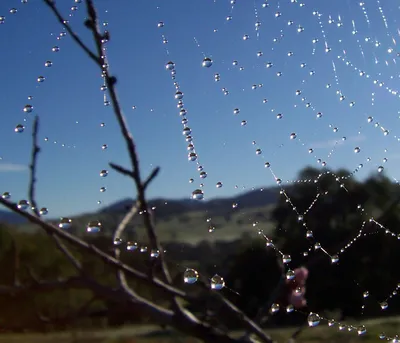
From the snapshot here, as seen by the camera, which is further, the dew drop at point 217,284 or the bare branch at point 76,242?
the dew drop at point 217,284

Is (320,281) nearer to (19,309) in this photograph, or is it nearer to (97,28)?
(19,309)

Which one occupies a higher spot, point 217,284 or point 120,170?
point 120,170

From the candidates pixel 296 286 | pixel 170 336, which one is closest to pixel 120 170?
pixel 296 286

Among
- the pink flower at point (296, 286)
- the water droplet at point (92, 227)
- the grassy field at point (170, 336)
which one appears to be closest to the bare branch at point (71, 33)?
the water droplet at point (92, 227)

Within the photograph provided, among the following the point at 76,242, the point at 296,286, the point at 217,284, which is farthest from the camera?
the point at 296,286

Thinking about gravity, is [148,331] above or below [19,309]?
below

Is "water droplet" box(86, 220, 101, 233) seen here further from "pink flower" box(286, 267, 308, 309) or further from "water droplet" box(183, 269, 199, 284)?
"pink flower" box(286, 267, 308, 309)

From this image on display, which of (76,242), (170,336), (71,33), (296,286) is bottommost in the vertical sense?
(170,336)

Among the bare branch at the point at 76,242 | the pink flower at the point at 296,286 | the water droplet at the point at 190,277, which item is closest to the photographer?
the bare branch at the point at 76,242

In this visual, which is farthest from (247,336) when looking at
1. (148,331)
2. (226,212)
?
(148,331)

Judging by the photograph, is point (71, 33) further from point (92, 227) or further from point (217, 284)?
point (217, 284)

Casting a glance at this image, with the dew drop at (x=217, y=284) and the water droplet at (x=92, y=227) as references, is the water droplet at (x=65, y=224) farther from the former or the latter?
the dew drop at (x=217, y=284)
